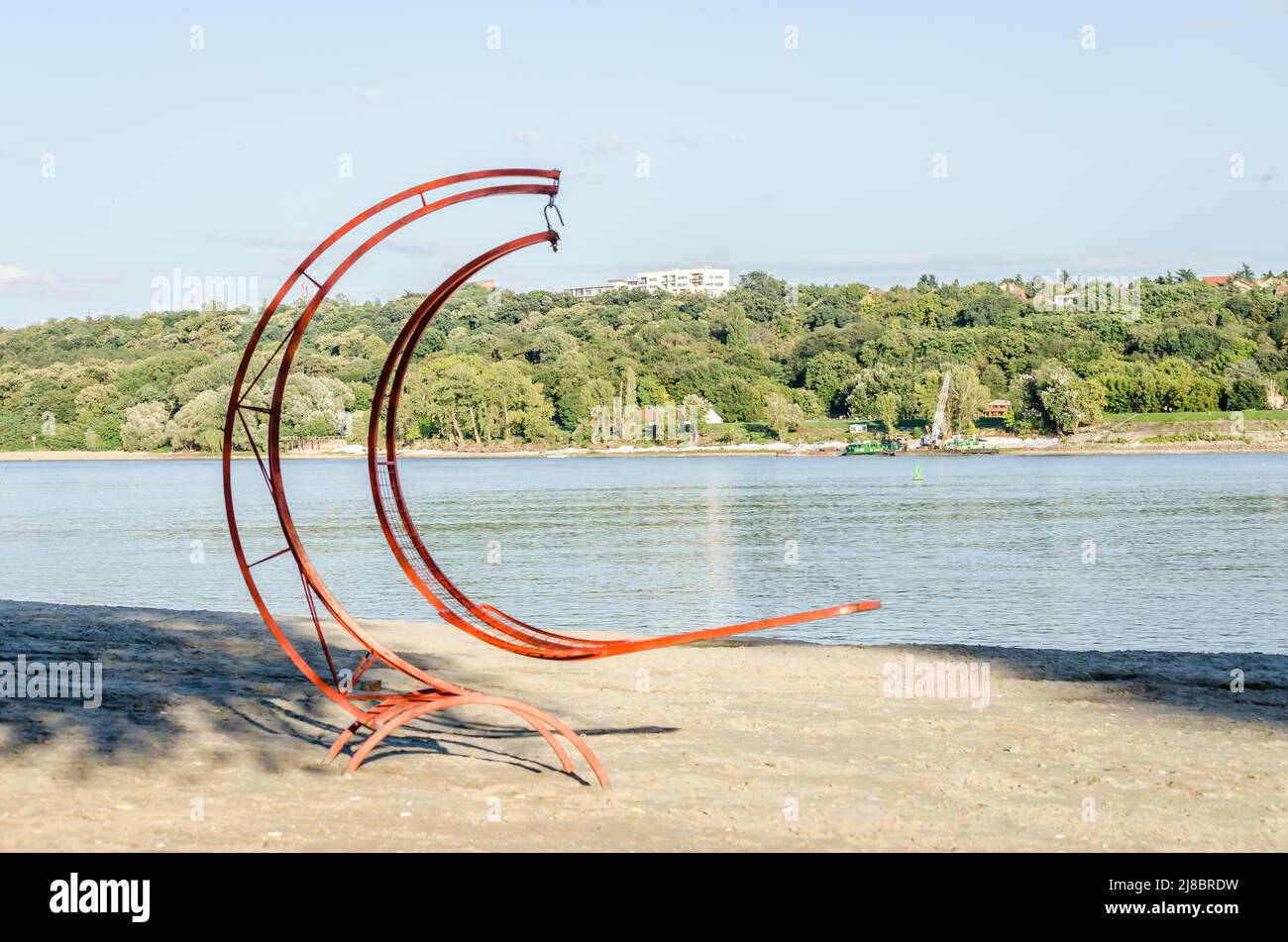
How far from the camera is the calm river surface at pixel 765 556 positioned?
23.0 m

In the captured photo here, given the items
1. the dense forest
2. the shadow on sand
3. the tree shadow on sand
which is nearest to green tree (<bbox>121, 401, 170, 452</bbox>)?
the dense forest

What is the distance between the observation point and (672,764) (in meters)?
8.66

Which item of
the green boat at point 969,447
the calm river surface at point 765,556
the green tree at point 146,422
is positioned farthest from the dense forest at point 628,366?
the calm river surface at point 765,556

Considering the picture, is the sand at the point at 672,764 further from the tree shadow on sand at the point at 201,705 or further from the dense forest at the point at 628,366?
the dense forest at the point at 628,366

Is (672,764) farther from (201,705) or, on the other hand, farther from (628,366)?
(628,366)

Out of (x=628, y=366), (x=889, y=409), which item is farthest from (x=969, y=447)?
(x=628, y=366)

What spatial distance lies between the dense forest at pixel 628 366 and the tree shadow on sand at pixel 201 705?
10324cm

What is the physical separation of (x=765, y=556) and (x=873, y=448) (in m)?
A: 112
